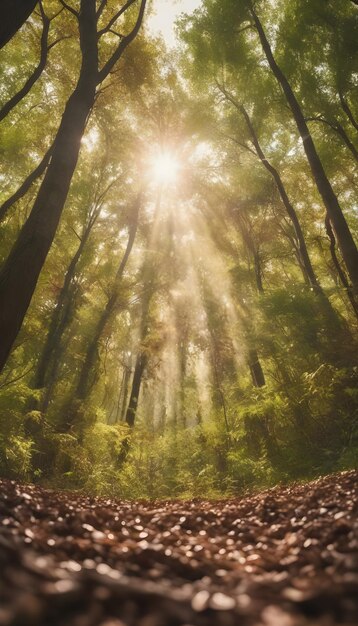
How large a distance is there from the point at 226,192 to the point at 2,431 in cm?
1633

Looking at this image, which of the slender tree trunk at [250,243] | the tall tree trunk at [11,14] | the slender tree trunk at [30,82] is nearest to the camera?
A: the tall tree trunk at [11,14]

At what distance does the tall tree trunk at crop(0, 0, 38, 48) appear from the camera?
5.60 metres

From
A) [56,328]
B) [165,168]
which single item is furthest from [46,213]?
[165,168]

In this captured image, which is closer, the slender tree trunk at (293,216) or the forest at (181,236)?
the forest at (181,236)

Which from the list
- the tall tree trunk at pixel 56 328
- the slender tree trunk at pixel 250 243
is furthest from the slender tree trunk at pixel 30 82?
the slender tree trunk at pixel 250 243

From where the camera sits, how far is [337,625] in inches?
52.1

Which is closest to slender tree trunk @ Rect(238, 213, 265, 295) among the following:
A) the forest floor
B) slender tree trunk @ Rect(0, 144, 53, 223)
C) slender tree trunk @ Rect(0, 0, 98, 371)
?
slender tree trunk @ Rect(0, 144, 53, 223)

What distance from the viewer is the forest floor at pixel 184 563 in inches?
51.2

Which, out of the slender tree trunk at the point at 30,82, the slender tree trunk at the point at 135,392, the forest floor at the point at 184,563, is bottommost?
the forest floor at the point at 184,563

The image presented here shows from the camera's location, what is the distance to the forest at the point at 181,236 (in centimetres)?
834

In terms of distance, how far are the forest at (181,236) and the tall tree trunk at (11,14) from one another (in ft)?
0.13

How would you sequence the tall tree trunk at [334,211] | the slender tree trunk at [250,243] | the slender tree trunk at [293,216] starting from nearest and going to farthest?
the tall tree trunk at [334,211] → the slender tree trunk at [293,216] → the slender tree trunk at [250,243]

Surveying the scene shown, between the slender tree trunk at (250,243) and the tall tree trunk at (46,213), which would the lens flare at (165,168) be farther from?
the tall tree trunk at (46,213)

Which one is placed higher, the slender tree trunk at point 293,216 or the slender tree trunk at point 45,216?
the slender tree trunk at point 293,216
